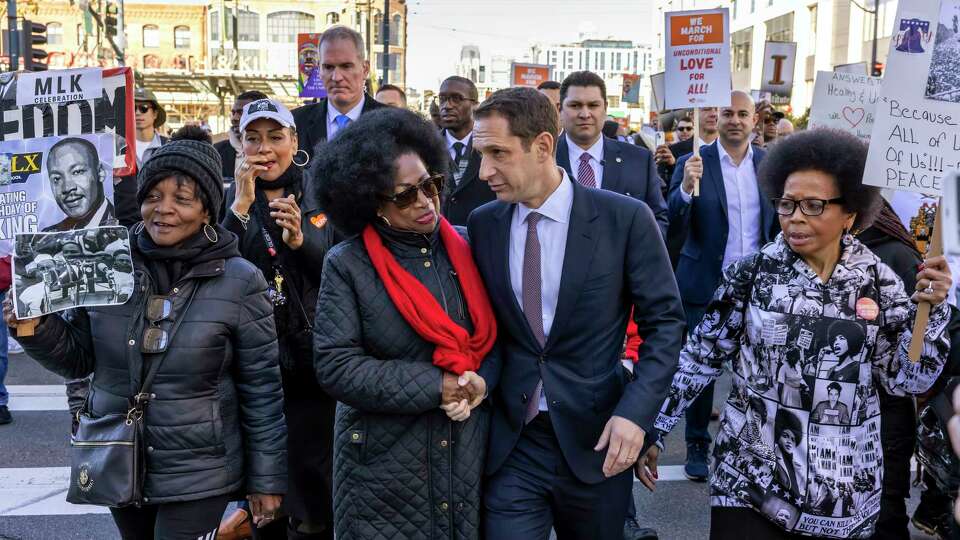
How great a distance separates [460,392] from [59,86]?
2096mm

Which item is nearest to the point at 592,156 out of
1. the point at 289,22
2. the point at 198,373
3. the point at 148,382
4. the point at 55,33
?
the point at 198,373

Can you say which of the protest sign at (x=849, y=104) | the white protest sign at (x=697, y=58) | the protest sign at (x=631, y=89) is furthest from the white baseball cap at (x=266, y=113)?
the protest sign at (x=631, y=89)

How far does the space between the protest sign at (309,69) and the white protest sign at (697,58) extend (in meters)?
9.65

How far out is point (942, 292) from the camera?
3219mm

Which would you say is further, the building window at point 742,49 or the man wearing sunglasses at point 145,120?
the building window at point 742,49

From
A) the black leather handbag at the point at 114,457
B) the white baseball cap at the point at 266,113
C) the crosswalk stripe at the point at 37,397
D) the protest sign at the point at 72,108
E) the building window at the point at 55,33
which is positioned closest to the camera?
the black leather handbag at the point at 114,457

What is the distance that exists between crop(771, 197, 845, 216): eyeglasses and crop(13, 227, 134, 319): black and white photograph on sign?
7.47 feet

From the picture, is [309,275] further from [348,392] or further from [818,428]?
[818,428]

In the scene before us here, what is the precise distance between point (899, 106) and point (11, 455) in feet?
18.9

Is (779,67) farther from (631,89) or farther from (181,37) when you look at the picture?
(181,37)

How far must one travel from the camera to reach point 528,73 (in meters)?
14.6

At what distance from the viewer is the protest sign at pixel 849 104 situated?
19.4ft

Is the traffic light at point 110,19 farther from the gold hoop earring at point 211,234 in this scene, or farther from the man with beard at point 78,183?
the gold hoop earring at point 211,234

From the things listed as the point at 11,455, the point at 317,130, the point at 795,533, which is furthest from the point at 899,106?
the point at 11,455
